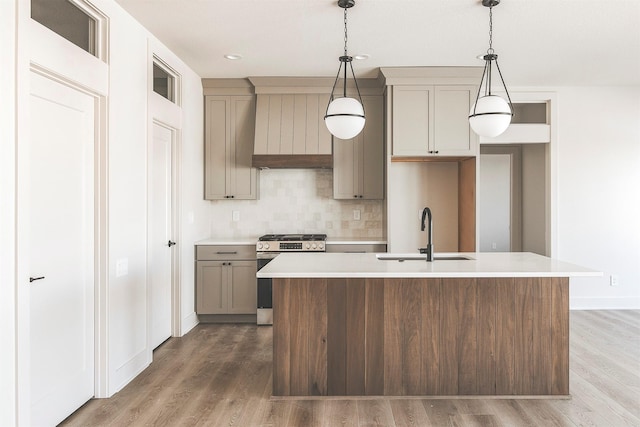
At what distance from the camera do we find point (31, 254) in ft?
7.76

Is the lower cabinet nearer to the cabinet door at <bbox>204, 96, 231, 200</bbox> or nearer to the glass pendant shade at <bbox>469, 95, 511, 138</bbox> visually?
the cabinet door at <bbox>204, 96, 231, 200</bbox>

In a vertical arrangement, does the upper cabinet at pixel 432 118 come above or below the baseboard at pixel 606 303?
above

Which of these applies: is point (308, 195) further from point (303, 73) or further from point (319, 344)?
point (319, 344)

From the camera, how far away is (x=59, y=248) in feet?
8.53

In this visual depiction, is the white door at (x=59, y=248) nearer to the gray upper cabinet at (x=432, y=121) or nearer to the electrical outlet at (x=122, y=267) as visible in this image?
the electrical outlet at (x=122, y=267)

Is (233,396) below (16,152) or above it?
below

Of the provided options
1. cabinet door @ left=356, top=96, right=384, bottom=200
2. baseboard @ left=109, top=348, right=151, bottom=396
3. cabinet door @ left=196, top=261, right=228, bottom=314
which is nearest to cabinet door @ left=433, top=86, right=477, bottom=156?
cabinet door @ left=356, top=96, right=384, bottom=200

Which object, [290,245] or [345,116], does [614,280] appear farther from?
[345,116]

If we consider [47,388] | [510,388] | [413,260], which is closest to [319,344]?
[413,260]

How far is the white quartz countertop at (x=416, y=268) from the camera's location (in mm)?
2695

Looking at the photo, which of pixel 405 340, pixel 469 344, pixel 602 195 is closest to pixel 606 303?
pixel 602 195

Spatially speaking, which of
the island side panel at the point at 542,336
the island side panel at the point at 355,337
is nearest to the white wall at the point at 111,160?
the island side panel at the point at 355,337

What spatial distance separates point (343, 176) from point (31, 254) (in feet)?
11.0

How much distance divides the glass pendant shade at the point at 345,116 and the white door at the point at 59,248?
155cm
